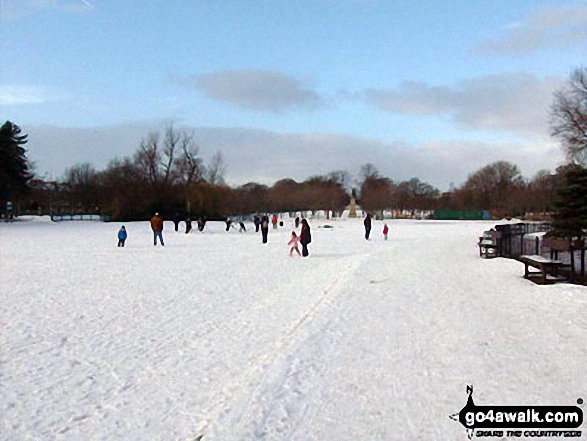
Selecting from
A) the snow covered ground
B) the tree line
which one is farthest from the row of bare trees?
the snow covered ground

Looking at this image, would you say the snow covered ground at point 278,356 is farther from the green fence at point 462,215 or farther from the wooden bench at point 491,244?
the green fence at point 462,215

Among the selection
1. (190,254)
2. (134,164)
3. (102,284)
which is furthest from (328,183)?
(102,284)

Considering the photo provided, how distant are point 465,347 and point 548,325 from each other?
→ 215cm

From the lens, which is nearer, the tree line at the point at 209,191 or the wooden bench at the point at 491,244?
the wooden bench at the point at 491,244

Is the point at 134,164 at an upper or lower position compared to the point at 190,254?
upper

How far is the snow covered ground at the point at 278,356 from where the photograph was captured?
16.0 feet

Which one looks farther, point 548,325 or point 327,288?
point 327,288

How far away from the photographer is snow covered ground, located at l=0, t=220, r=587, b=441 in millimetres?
4875

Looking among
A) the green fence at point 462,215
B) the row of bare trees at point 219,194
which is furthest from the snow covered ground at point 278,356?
the green fence at point 462,215

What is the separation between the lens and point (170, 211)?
70.3 metres

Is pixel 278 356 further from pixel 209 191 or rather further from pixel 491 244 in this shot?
pixel 209 191

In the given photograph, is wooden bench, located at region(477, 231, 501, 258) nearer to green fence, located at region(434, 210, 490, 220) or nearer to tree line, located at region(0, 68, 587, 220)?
tree line, located at region(0, 68, 587, 220)

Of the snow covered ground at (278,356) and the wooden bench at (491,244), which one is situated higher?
the wooden bench at (491,244)

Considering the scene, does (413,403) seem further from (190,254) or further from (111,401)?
(190,254)
